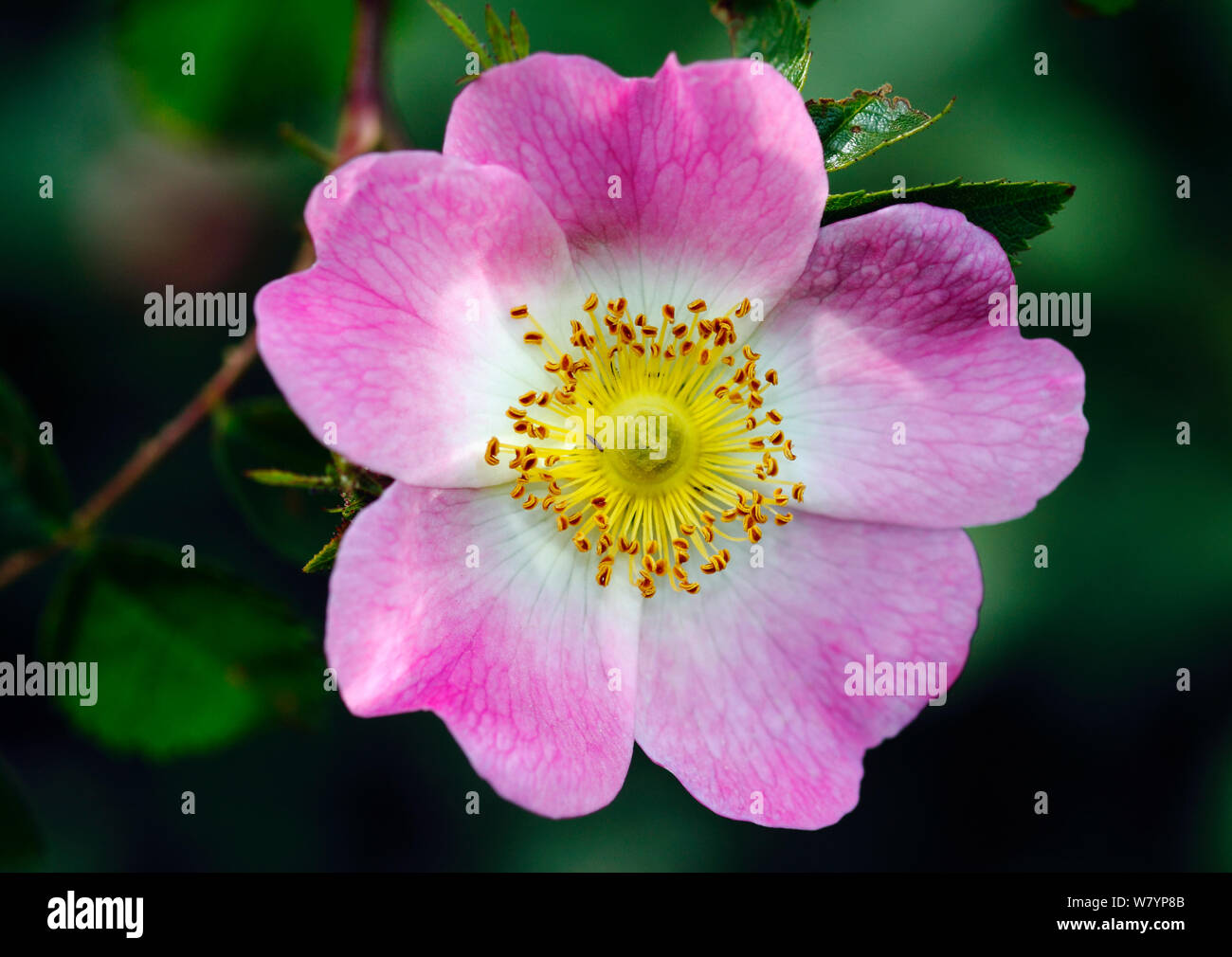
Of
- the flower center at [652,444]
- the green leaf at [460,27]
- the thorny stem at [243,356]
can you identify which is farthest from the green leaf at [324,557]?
the thorny stem at [243,356]

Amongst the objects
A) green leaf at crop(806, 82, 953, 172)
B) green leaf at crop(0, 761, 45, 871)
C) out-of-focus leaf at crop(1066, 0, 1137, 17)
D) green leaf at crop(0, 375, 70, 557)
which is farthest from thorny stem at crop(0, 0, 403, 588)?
out-of-focus leaf at crop(1066, 0, 1137, 17)

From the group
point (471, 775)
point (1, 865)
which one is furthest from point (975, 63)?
point (1, 865)

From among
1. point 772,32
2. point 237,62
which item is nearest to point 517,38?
point 772,32

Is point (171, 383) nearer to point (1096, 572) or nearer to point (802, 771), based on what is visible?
point (802, 771)

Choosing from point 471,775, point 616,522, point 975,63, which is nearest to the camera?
point 616,522

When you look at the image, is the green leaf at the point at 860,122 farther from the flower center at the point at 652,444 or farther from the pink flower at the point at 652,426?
the flower center at the point at 652,444

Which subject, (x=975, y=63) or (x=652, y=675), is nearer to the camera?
(x=652, y=675)
